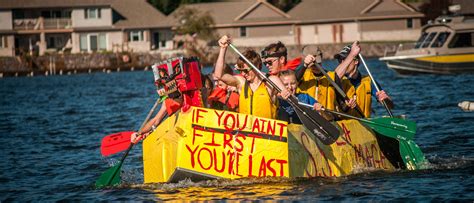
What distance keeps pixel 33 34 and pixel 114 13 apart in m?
7.57

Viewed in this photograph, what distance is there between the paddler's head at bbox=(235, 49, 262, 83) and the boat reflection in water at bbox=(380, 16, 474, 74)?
30.5 meters

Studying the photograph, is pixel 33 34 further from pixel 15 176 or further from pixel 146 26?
pixel 15 176

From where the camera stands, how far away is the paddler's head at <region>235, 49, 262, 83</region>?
13469 mm

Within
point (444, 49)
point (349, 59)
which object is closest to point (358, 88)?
point (349, 59)

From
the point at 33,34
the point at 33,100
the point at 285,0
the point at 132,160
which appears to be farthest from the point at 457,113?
the point at 285,0

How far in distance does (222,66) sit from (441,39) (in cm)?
3129

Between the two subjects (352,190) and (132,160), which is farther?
(132,160)

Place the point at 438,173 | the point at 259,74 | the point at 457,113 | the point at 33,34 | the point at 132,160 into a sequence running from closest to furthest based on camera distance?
the point at 259,74 → the point at 438,173 → the point at 132,160 → the point at 457,113 → the point at 33,34

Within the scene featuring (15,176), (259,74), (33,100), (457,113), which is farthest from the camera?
(33,100)

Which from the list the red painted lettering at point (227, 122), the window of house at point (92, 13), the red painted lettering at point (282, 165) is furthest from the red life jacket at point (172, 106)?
the window of house at point (92, 13)

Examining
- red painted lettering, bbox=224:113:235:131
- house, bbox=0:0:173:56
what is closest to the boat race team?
red painted lettering, bbox=224:113:235:131

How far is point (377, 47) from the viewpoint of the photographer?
287ft

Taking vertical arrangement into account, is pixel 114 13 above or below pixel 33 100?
above

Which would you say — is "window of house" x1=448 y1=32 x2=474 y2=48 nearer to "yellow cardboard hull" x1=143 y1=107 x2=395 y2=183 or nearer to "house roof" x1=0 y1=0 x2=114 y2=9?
"yellow cardboard hull" x1=143 y1=107 x2=395 y2=183
